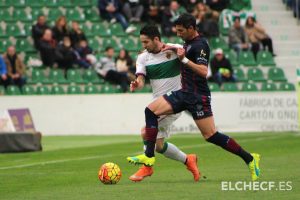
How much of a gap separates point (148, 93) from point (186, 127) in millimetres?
1381

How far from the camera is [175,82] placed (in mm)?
12727

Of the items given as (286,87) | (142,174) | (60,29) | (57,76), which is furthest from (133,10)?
(142,174)

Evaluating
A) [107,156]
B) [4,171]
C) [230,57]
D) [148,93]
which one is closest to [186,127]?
[148,93]

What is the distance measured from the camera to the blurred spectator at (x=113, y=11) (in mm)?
29484

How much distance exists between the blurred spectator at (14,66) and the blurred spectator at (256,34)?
6819mm

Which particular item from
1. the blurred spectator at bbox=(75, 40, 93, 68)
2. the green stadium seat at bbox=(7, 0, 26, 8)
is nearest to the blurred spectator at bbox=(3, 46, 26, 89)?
the blurred spectator at bbox=(75, 40, 93, 68)

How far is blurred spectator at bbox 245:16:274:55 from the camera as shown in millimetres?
28766

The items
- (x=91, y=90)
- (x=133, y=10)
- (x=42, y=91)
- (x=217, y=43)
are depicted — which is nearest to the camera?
(x=91, y=90)

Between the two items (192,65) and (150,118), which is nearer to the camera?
(192,65)

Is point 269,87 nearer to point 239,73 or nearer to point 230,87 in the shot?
point 230,87

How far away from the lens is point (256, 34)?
28.9 meters

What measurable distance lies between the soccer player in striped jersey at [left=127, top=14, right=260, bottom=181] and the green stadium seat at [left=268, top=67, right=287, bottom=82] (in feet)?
53.0

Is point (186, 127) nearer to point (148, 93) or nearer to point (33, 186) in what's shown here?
point (148, 93)

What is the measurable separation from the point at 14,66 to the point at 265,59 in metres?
7.43
